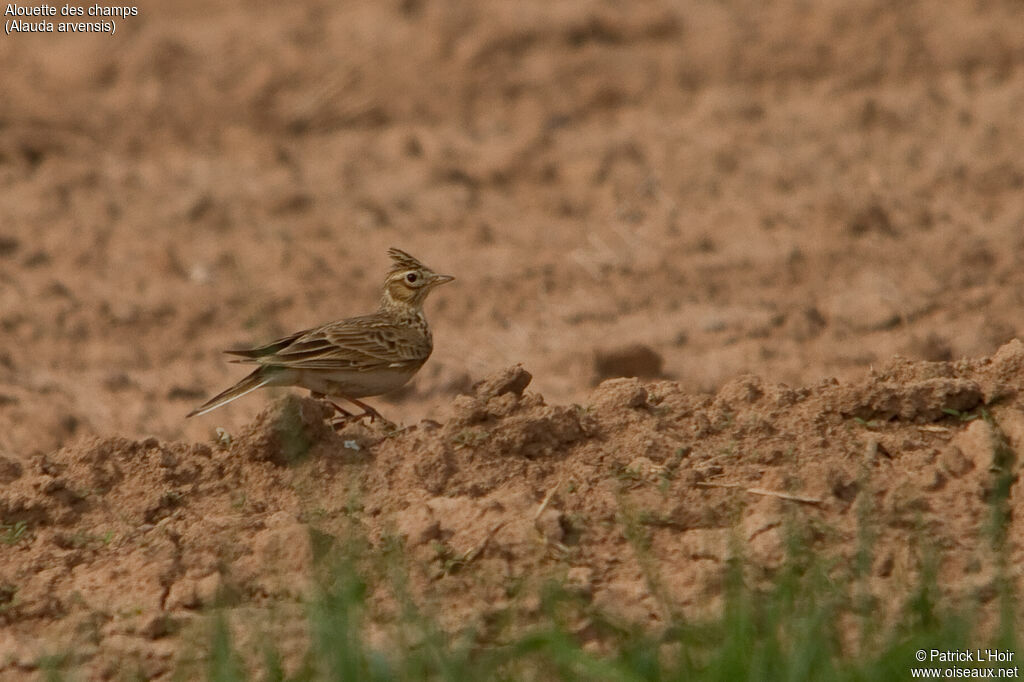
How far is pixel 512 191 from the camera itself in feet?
34.7

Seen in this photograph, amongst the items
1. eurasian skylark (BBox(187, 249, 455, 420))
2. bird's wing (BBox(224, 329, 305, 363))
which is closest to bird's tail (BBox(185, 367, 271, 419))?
eurasian skylark (BBox(187, 249, 455, 420))

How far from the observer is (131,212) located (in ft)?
33.3

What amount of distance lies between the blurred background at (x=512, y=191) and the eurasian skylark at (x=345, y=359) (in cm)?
41

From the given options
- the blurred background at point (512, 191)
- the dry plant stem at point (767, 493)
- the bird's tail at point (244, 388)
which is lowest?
A: the dry plant stem at point (767, 493)

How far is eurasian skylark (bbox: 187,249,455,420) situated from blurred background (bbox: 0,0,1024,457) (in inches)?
16.0

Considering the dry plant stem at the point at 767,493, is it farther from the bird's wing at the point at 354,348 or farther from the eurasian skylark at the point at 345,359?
the bird's wing at the point at 354,348

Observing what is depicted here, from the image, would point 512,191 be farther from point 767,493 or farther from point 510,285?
point 767,493

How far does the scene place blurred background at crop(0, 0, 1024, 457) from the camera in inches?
330

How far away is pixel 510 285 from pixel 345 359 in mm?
3260

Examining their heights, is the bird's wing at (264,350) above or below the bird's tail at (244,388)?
above

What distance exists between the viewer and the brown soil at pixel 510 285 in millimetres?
4625

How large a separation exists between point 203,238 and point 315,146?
1573 millimetres

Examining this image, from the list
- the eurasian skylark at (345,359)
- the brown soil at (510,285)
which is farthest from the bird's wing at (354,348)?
the brown soil at (510,285)

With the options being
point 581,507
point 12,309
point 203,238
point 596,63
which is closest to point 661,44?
point 596,63
